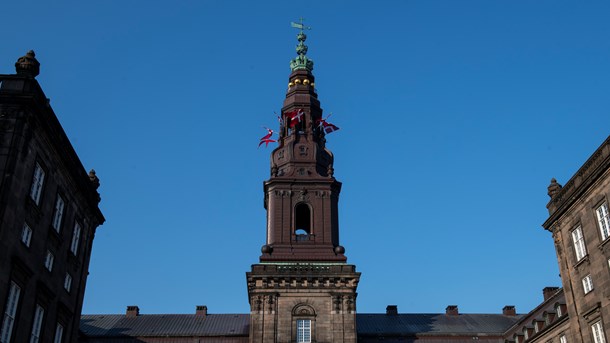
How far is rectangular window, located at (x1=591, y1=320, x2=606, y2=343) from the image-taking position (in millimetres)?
38066

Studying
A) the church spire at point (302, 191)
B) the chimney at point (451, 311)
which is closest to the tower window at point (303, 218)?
the church spire at point (302, 191)

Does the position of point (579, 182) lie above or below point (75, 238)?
above

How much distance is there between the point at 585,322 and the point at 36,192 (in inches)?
1252

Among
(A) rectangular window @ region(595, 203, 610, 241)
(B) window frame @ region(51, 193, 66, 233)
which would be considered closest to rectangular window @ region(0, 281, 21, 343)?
(B) window frame @ region(51, 193, 66, 233)

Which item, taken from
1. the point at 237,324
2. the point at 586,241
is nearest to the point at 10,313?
the point at 586,241

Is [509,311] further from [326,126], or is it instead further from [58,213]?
[58,213]

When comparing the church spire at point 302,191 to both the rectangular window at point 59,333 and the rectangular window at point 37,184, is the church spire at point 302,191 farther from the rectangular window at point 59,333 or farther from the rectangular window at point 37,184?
the rectangular window at point 37,184

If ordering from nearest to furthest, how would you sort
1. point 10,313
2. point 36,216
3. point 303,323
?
point 10,313 → point 36,216 → point 303,323

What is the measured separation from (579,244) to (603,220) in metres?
3.76

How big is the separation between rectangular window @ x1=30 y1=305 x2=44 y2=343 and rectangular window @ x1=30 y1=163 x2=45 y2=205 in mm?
5590

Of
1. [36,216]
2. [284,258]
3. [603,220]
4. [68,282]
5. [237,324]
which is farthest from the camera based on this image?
[237,324]

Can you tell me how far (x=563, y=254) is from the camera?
4375 centimetres

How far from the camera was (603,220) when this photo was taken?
1507 inches

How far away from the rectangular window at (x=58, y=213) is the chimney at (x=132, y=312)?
3821 cm
